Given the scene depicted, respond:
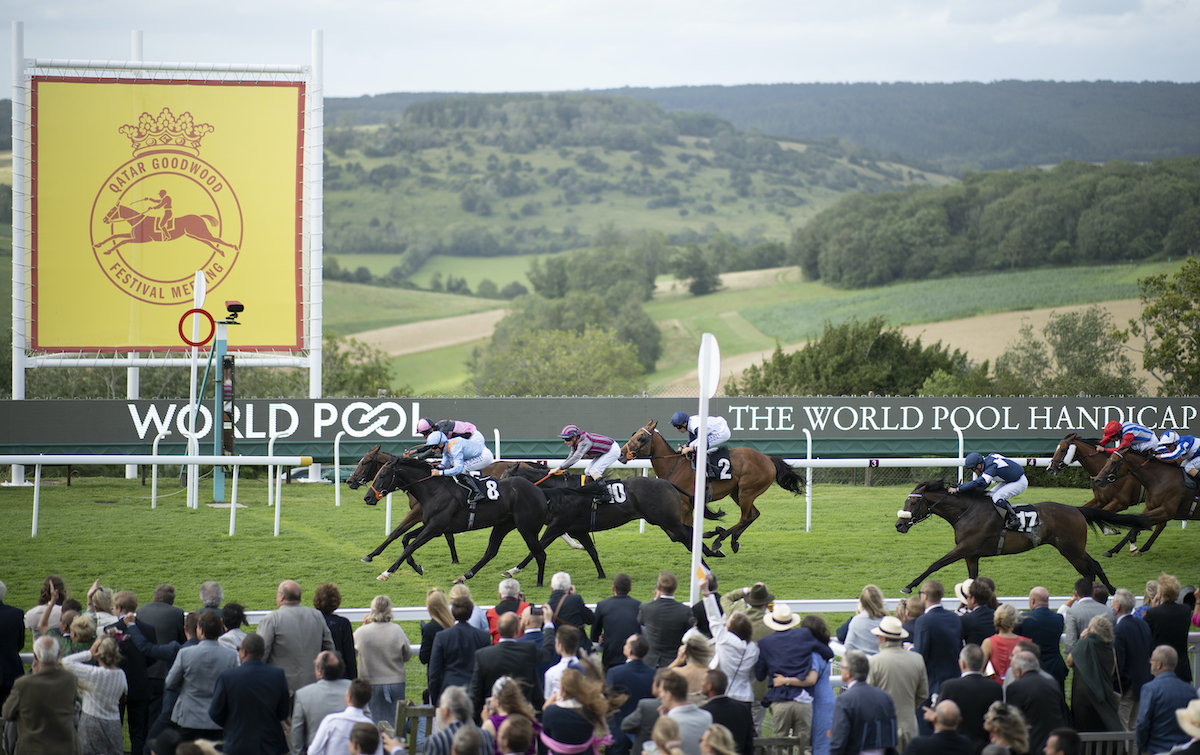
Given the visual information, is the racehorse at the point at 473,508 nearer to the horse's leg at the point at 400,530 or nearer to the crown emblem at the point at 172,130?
the horse's leg at the point at 400,530

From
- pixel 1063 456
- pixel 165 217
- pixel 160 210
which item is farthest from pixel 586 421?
pixel 160 210

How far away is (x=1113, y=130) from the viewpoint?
115 m

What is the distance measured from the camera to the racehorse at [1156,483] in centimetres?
1096

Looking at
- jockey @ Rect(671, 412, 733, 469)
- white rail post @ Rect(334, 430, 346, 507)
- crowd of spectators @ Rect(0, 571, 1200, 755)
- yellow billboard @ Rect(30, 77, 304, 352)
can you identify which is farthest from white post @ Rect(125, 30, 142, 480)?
crowd of spectators @ Rect(0, 571, 1200, 755)

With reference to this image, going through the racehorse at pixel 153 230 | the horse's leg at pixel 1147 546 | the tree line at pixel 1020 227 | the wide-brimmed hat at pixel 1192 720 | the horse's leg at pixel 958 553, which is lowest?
the horse's leg at pixel 1147 546

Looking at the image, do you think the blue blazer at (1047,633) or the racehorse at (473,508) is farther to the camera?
the racehorse at (473,508)

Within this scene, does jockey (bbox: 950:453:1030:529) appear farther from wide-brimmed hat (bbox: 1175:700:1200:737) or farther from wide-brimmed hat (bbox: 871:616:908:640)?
wide-brimmed hat (bbox: 1175:700:1200:737)

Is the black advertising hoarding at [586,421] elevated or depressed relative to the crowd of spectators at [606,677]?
elevated

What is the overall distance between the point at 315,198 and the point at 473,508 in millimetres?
10124

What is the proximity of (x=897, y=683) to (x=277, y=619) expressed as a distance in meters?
3.16

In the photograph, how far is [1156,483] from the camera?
435 inches

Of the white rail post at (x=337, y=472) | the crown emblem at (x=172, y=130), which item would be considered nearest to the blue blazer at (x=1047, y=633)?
the white rail post at (x=337, y=472)

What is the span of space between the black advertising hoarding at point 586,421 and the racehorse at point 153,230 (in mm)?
3282

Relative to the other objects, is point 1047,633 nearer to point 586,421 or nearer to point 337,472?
point 337,472
